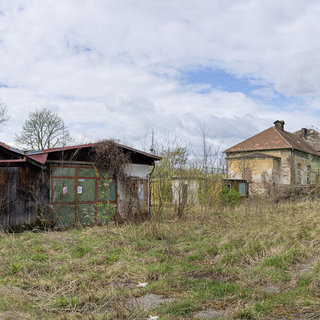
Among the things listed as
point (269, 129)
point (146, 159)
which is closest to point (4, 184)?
point (146, 159)

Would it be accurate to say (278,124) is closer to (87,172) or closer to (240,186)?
(240,186)

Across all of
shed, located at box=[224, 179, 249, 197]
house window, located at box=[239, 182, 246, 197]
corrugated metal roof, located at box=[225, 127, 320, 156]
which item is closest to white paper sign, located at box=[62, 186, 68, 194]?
shed, located at box=[224, 179, 249, 197]

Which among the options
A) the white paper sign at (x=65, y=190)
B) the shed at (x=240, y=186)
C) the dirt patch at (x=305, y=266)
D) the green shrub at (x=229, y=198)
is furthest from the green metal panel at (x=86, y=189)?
the shed at (x=240, y=186)

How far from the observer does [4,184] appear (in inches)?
443

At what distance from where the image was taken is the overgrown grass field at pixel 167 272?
4.69 m

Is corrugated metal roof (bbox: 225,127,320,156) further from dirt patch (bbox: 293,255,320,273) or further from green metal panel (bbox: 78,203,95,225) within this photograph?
dirt patch (bbox: 293,255,320,273)

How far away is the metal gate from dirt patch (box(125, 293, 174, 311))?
729cm

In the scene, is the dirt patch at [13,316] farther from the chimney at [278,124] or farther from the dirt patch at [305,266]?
the chimney at [278,124]

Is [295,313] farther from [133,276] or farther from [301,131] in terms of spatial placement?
[301,131]

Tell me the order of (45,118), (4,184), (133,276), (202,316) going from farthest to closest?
(45,118) → (4,184) → (133,276) → (202,316)

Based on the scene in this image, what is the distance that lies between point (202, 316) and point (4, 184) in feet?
28.8

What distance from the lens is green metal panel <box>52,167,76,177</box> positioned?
12.4 meters

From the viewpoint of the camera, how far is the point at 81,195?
12930mm

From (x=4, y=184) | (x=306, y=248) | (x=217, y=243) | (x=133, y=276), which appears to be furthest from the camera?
(x=4, y=184)
